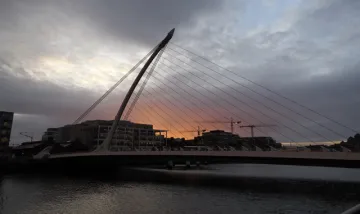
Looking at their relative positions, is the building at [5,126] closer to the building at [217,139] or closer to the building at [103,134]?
the building at [103,134]

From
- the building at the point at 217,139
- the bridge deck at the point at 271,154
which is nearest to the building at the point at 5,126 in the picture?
the bridge deck at the point at 271,154

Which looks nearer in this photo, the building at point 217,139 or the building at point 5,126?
the building at point 5,126

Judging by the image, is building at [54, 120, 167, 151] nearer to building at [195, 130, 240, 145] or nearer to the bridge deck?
building at [195, 130, 240, 145]

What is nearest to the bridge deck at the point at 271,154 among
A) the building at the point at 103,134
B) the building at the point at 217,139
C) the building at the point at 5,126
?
the building at the point at 5,126

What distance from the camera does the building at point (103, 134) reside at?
107963 millimetres

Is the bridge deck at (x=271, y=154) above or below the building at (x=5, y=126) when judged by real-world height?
below

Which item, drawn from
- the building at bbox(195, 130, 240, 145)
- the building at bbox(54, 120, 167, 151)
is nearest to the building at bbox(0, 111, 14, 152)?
the building at bbox(54, 120, 167, 151)

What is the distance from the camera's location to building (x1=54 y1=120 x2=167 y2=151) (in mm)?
107963

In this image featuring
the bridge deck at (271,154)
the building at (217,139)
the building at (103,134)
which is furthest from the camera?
the building at (217,139)

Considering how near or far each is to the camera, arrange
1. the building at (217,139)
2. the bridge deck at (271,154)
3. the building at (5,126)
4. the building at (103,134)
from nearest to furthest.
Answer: the bridge deck at (271,154) < the building at (5,126) < the building at (103,134) < the building at (217,139)

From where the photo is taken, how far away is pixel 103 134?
11081 centimetres

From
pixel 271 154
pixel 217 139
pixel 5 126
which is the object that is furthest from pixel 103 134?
pixel 271 154

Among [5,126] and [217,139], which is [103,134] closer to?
[5,126]

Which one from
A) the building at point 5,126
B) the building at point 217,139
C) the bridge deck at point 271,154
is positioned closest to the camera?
the bridge deck at point 271,154
